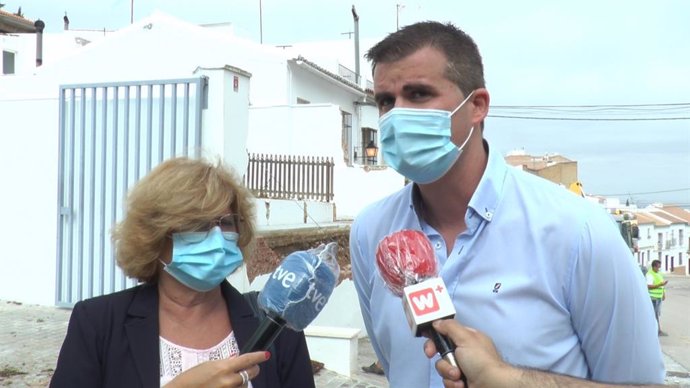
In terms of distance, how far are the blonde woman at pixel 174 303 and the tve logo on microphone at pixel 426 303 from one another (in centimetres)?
92

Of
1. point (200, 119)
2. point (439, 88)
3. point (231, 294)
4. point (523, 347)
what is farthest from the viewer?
point (200, 119)

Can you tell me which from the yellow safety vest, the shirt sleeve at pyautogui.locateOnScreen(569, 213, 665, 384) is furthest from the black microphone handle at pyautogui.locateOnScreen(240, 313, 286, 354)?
the yellow safety vest

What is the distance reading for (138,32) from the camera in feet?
60.0

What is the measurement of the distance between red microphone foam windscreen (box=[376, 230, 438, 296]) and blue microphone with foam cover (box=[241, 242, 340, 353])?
207 millimetres

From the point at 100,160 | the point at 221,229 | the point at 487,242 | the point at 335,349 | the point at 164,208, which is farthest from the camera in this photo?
the point at 100,160

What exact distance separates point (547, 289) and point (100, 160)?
24.8 feet

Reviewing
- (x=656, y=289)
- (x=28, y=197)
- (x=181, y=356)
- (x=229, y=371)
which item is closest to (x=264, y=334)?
(x=229, y=371)

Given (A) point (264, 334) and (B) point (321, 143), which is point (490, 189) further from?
(B) point (321, 143)

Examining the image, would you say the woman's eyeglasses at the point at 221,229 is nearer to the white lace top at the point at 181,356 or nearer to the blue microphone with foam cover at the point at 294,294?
the white lace top at the point at 181,356

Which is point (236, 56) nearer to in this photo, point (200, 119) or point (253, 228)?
point (200, 119)

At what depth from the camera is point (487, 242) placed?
6.91 ft

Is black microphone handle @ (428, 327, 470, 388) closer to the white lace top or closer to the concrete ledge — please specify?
the white lace top

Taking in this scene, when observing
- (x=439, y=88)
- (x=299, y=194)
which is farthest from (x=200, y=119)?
(x=299, y=194)

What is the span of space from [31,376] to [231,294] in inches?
175
